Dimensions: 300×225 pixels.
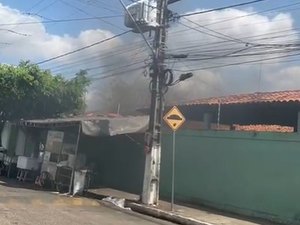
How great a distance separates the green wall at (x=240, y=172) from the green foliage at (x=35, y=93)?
10.6m

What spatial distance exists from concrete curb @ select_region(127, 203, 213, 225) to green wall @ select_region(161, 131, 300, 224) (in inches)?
77.4

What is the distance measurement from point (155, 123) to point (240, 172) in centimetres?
299

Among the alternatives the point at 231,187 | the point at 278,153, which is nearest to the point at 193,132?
the point at 231,187

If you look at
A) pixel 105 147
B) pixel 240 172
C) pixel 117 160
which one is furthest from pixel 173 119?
pixel 105 147

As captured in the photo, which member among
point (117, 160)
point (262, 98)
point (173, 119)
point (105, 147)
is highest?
point (262, 98)

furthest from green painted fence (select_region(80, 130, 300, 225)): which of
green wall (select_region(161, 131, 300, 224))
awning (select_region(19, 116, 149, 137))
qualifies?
awning (select_region(19, 116, 149, 137))

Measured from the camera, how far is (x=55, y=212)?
12820 mm

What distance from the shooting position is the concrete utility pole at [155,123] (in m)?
15.9

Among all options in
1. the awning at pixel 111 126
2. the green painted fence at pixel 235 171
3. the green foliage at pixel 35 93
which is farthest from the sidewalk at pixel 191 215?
the green foliage at pixel 35 93

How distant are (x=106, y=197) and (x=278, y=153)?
6028 mm

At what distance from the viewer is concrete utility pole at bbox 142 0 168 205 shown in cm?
1588

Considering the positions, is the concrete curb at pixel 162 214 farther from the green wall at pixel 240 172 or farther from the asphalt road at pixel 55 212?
the green wall at pixel 240 172

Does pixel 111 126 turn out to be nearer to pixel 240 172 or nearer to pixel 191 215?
pixel 240 172

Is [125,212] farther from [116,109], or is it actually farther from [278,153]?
[116,109]
